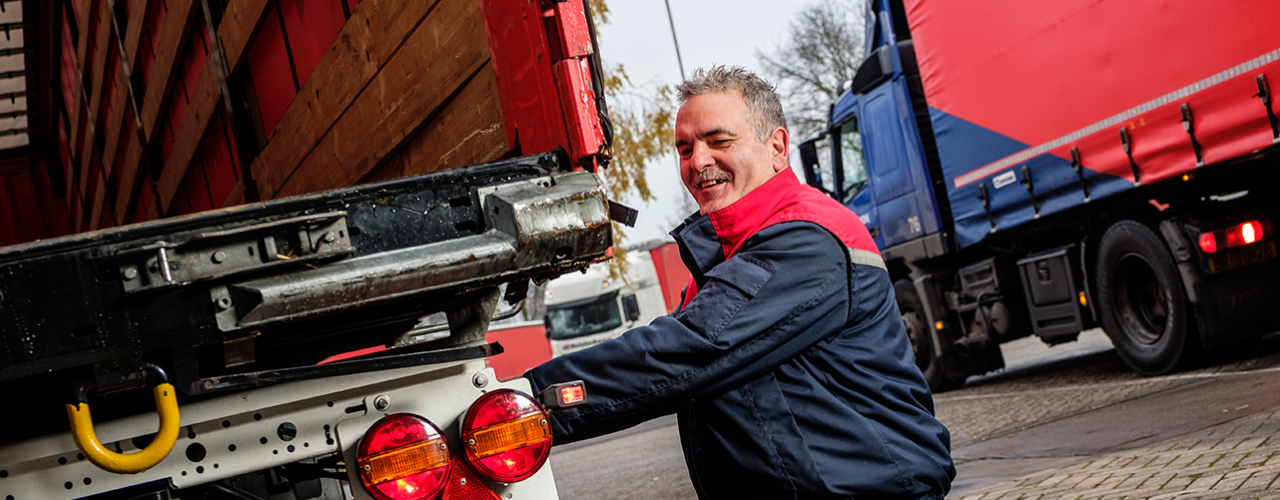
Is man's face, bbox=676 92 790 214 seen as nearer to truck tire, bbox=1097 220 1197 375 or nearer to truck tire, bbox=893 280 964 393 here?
truck tire, bbox=1097 220 1197 375

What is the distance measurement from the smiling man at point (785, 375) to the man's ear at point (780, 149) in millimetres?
201

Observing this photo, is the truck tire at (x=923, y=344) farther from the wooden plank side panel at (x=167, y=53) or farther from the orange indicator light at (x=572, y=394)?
the orange indicator light at (x=572, y=394)

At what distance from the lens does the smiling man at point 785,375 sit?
85.2 inches

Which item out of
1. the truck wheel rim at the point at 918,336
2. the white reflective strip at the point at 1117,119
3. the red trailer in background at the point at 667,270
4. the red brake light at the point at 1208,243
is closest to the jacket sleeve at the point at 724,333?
the white reflective strip at the point at 1117,119

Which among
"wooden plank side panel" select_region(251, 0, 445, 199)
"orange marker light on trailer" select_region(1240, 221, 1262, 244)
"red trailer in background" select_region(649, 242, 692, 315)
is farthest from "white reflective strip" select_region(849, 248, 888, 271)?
"red trailer in background" select_region(649, 242, 692, 315)

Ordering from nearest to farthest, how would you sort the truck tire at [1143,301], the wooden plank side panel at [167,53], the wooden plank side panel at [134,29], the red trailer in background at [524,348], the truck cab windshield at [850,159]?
the wooden plank side panel at [167,53]
the wooden plank side panel at [134,29]
the truck tire at [1143,301]
the truck cab windshield at [850,159]
the red trailer in background at [524,348]

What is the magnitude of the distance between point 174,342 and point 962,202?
8.56m

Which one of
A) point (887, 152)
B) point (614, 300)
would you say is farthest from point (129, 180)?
point (614, 300)

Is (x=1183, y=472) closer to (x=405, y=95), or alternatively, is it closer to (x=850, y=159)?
(x=405, y=95)

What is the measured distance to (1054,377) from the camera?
33.2 feet

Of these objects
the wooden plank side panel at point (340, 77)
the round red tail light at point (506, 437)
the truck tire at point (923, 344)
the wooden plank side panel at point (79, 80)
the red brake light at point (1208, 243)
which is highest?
the wooden plank side panel at point (79, 80)

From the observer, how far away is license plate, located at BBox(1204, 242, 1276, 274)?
7465 millimetres

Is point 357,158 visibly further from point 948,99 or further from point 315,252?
point 948,99

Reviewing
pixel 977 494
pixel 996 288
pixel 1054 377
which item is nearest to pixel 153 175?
pixel 977 494
